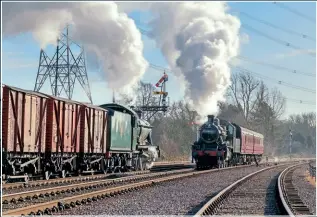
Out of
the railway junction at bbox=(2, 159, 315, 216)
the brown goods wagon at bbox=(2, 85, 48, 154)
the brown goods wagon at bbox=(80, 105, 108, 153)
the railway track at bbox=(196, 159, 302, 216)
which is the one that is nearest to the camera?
the railway junction at bbox=(2, 159, 315, 216)

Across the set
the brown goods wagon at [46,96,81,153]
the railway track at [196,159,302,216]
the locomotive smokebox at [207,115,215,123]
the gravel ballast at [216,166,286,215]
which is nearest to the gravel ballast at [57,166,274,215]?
the railway track at [196,159,302,216]

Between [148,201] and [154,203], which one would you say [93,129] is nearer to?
[148,201]

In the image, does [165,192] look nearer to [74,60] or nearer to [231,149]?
[231,149]

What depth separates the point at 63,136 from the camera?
2102 cm

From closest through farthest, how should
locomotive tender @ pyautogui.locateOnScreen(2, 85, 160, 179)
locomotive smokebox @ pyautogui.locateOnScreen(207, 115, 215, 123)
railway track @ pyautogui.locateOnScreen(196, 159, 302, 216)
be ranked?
railway track @ pyautogui.locateOnScreen(196, 159, 302, 216) < locomotive tender @ pyautogui.locateOnScreen(2, 85, 160, 179) < locomotive smokebox @ pyautogui.locateOnScreen(207, 115, 215, 123)

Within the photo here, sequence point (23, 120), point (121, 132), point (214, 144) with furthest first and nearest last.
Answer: point (214, 144), point (121, 132), point (23, 120)

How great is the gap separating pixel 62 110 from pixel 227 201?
28.0 feet

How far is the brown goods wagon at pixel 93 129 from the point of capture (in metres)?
23.2

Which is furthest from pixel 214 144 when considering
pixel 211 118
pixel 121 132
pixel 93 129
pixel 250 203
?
pixel 250 203

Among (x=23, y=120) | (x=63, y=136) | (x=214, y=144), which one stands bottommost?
(x=214, y=144)

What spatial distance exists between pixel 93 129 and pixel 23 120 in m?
6.65

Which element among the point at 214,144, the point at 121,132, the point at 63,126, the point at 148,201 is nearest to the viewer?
the point at 148,201

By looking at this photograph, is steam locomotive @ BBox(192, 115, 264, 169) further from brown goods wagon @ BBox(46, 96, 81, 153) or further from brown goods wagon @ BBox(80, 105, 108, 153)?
brown goods wagon @ BBox(46, 96, 81, 153)

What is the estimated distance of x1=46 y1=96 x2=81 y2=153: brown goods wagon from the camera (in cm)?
1992
